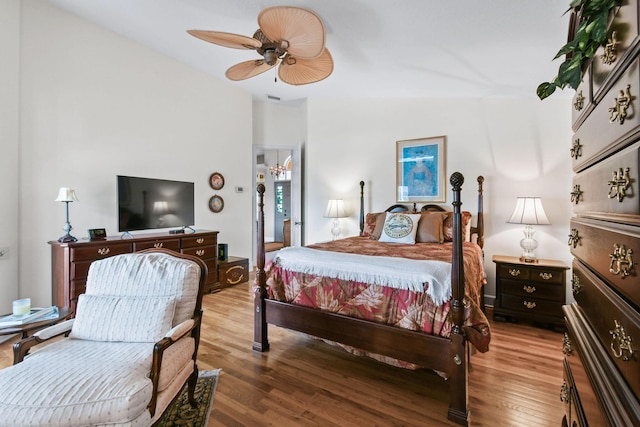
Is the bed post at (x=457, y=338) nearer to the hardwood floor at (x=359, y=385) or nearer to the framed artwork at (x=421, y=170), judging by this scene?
the hardwood floor at (x=359, y=385)

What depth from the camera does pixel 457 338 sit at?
172 centimetres

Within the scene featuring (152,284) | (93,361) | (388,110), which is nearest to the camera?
(93,361)

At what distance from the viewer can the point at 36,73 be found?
3.05 m

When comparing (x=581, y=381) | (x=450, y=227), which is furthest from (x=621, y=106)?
(x=450, y=227)

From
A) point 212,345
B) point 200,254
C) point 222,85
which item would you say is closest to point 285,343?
point 212,345

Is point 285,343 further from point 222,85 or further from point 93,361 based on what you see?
point 222,85

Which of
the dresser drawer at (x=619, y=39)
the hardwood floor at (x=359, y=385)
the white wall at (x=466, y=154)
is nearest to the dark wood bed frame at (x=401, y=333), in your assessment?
the hardwood floor at (x=359, y=385)

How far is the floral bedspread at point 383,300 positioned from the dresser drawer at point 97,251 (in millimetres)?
1842

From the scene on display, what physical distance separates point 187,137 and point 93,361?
12.0 ft

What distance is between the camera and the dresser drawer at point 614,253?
2.13ft

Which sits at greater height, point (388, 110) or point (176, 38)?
point (176, 38)

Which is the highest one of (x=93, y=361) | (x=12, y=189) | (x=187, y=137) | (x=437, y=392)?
(x=187, y=137)

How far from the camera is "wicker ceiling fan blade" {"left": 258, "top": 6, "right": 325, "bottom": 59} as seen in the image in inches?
79.0

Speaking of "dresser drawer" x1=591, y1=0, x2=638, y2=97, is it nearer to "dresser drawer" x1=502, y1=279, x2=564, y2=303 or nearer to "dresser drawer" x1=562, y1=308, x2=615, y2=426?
"dresser drawer" x1=562, y1=308, x2=615, y2=426
